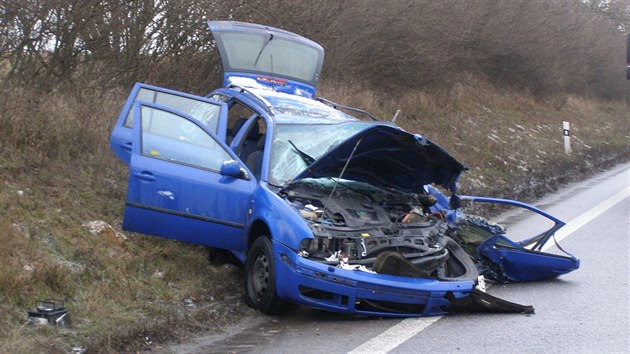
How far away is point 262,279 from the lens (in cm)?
721

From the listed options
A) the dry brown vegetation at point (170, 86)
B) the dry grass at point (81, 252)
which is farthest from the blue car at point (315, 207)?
the dry brown vegetation at point (170, 86)

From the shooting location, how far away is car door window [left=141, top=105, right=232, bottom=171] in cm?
771

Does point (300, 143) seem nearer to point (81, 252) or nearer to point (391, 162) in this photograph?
point (391, 162)

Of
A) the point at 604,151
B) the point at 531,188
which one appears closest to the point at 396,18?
the point at 531,188

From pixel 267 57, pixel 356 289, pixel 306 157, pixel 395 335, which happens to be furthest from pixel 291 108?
pixel 395 335

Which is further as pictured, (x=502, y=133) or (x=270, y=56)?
(x=502, y=133)

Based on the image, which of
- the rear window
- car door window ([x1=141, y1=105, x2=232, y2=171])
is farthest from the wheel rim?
the rear window

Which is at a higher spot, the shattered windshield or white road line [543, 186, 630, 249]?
the shattered windshield

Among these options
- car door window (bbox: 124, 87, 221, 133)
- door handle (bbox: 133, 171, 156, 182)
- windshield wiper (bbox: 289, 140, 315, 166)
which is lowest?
door handle (bbox: 133, 171, 156, 182)

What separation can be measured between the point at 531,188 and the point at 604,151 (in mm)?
9558

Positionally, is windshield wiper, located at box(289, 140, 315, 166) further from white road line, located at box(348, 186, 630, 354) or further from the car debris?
the car debris

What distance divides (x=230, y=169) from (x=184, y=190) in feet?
1.45

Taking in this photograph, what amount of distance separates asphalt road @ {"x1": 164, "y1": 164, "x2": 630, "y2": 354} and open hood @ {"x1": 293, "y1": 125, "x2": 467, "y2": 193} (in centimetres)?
122

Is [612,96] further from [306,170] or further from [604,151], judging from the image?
[306,170]
